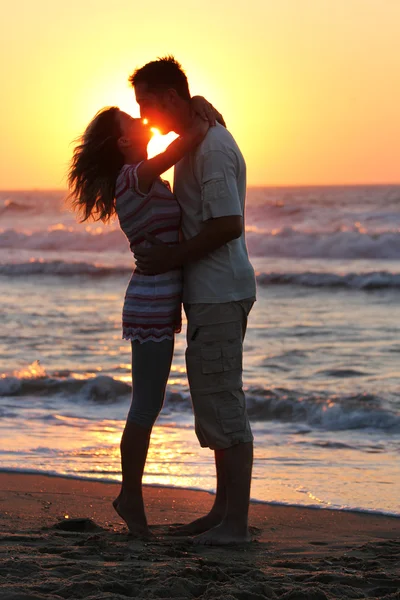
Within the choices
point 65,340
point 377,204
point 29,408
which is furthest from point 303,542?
point 377,204

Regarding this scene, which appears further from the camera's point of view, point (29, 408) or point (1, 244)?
point (1, 244)

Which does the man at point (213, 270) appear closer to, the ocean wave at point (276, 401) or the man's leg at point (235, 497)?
the man's leg at point (235, 497)

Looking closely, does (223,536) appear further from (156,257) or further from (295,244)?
(295,244)

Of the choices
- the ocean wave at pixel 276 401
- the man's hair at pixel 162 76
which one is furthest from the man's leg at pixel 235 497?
the ocean wave at pixel 276 401

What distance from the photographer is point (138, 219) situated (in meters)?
3.63

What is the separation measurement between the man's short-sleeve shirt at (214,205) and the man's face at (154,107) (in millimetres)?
161

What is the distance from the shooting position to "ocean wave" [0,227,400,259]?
77.2 feet

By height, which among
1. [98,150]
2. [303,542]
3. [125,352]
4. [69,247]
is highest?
[69,247]

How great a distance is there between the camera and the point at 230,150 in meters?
3.57

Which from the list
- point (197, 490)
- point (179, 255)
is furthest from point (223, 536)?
point (179, 255)

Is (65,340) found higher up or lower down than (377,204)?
lower down

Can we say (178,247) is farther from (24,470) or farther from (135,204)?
(24,470)

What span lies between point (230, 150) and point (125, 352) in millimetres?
5734

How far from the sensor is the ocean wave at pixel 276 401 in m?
6.30
